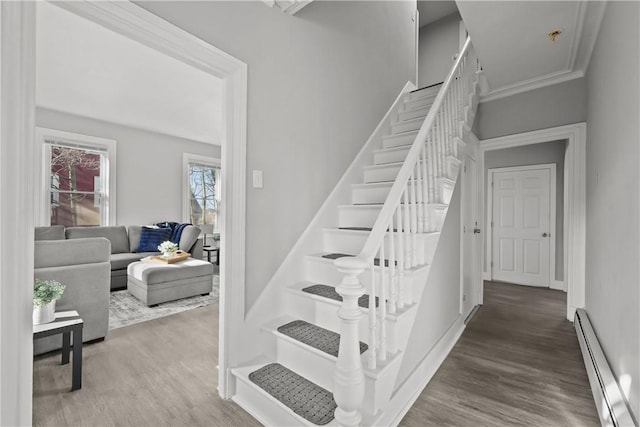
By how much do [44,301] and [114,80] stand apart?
2758 millimetres

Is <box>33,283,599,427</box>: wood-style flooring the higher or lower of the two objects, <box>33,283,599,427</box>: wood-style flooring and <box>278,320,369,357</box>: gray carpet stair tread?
the lower

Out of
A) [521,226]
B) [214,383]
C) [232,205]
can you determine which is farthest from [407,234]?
[521,226]

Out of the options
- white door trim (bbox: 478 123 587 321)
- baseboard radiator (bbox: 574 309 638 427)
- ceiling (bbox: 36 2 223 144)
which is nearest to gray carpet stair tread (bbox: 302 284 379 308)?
baseboard radiator (bbox: 574 309 638 427)

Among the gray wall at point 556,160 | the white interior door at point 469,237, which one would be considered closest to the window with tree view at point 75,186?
the white interior door at point 469,237

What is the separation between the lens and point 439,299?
7.56 feet

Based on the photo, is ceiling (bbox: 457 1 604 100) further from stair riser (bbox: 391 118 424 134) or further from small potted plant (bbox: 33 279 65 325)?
small potted plant (bbox: 33 279 65 325)

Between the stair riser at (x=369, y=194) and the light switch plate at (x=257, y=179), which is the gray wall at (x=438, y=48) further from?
the light switch plate at (x=257, y=179)

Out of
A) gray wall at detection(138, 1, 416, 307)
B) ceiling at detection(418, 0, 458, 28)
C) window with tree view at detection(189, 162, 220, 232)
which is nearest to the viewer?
gray wall at detection(138, 1, 416, 307)

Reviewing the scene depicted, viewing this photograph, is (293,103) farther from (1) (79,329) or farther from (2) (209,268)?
(2) (209,268)

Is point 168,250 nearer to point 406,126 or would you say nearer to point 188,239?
point 188,239

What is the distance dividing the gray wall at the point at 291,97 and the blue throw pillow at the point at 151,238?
11.9 feet

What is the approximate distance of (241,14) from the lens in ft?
6.07

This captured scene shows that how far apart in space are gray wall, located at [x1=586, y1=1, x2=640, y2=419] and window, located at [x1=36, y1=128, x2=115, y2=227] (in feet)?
20.5

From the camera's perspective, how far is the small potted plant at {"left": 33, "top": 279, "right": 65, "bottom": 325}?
73.3 inches
